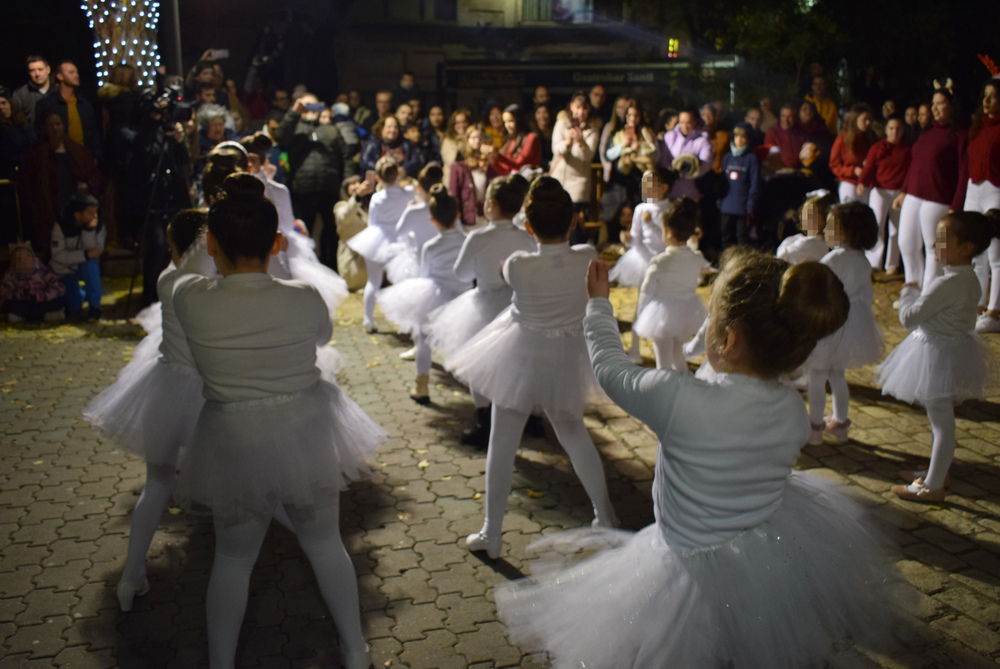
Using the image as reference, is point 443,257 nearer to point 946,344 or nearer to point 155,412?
point 155,412

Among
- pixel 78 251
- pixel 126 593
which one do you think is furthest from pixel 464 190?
pixel 126 593

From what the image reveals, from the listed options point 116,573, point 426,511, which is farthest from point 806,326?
point 116,573

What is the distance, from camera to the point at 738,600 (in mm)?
2396

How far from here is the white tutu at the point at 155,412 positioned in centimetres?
370

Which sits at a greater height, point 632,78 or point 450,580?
point 632,78

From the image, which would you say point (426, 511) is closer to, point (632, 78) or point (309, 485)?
point (309, 485)

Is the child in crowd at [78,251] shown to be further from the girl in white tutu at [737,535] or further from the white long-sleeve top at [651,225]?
the girl in white tutu at [737,535]

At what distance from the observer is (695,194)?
1200 centimetres

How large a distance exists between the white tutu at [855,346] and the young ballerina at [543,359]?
1998 millimetres

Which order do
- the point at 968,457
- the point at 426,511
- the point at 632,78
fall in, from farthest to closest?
the point at 632,78
the point at 968,457
the point at 426,511

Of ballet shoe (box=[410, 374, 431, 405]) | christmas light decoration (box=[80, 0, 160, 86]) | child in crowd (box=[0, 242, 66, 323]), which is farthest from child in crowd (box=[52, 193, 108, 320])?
ballet shoe (box=[410, 374, 431, 405])

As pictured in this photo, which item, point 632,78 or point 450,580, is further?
point 632,78

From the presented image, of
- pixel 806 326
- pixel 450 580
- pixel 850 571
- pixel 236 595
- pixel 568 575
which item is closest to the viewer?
pixel 806 326

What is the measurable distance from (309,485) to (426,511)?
1.89 m
